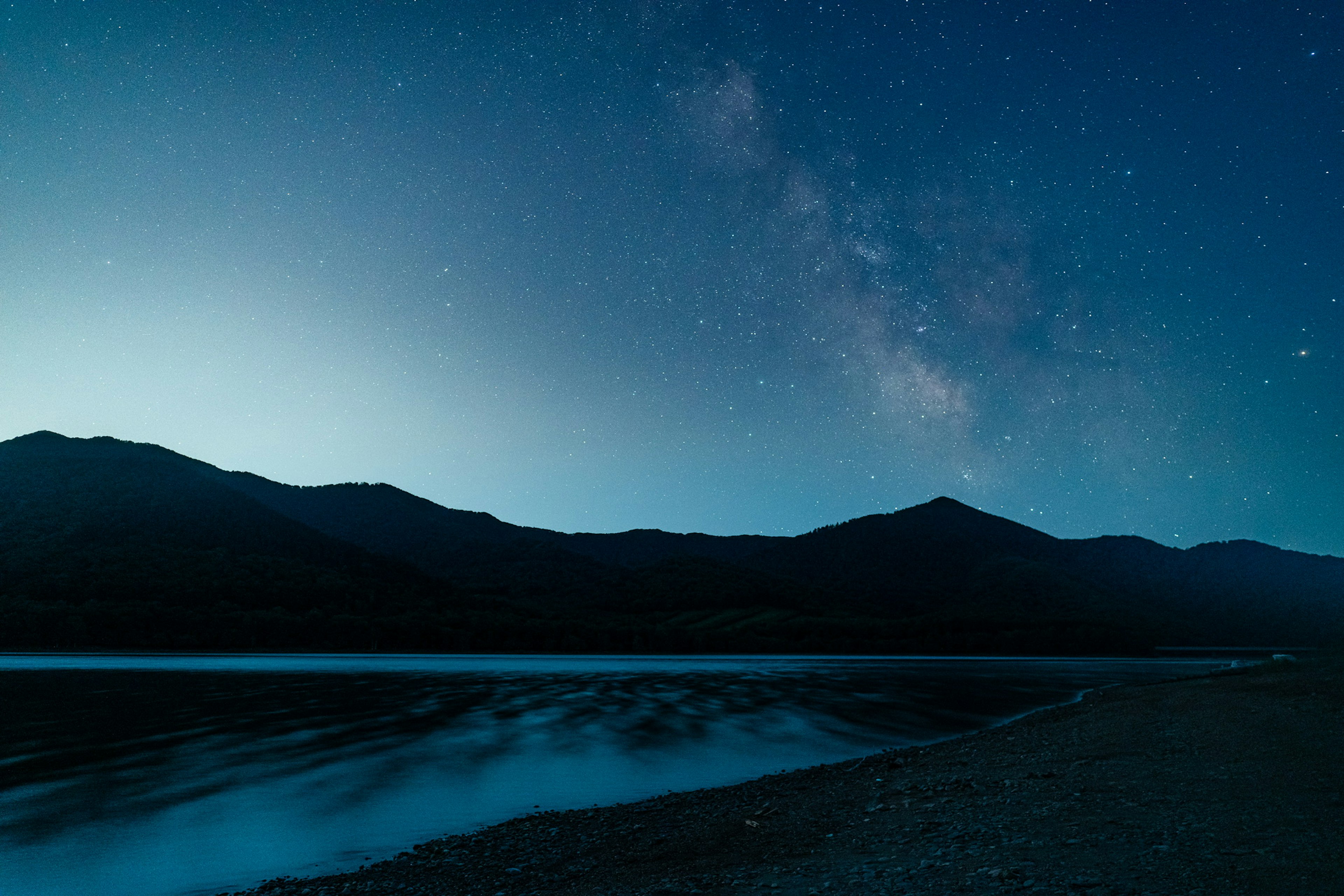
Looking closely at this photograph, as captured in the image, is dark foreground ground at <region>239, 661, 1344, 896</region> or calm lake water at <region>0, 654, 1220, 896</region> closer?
dark foreground ground at <region>239, 661, 1344, 896</region>

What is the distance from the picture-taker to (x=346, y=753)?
105ft

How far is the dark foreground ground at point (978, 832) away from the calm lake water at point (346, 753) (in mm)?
3770

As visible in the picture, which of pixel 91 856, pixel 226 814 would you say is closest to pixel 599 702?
pixel 226 814

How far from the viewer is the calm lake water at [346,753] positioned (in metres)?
18.1

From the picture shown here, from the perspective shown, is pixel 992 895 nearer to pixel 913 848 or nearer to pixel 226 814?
pixel 913 848

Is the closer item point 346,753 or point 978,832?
point 978,832

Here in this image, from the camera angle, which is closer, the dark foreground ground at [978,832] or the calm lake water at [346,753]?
the dark foreground ground at [978,832]

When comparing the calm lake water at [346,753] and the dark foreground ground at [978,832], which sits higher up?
the dark foreground ground at [978,832]

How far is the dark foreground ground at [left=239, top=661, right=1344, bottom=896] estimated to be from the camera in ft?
33.2

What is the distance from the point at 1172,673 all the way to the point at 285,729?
8789 centimetres

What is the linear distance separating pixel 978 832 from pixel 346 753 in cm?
2665

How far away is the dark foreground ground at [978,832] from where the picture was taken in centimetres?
1011

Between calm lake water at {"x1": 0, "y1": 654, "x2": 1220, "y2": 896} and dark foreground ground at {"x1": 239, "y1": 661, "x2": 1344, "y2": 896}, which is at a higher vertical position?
dark foreground ground at {"x1": 239, "y1": 661, "x2": 1344, "y2": 896}

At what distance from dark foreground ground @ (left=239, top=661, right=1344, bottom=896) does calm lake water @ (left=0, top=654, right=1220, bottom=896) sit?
3770mm
